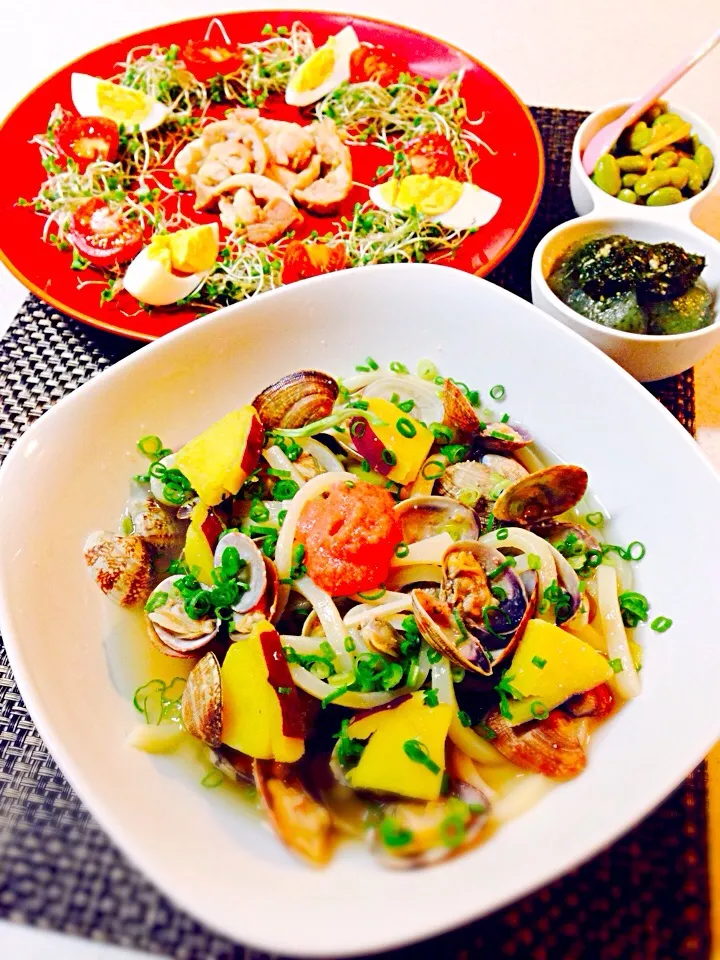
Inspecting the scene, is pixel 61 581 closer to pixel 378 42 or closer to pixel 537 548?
pixel 537 548

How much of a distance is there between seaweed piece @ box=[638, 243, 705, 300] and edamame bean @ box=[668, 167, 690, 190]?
369 millimetres

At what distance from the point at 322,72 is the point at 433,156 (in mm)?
682

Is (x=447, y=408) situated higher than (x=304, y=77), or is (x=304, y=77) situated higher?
(x=304, y=77)

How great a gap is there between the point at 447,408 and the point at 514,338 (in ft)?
0.83

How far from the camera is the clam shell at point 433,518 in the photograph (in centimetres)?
160

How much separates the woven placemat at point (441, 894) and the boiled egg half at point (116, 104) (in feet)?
7.43

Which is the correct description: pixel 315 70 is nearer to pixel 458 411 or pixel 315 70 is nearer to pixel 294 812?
pixel 458 411

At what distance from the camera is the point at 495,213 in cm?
256

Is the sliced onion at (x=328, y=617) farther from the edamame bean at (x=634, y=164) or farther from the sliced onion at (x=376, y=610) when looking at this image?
the edamame bean at (x=634, y=164)

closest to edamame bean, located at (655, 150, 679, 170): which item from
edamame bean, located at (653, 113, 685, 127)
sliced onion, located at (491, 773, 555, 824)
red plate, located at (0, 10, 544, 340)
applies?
edamame bean, located at (653, 113, 685, 127)

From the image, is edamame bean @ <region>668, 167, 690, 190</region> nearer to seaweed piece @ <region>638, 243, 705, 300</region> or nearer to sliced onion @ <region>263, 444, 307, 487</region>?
seaweed piece @ <region>638, 243, 705, 300</region>

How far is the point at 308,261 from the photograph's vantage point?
2.44 metres

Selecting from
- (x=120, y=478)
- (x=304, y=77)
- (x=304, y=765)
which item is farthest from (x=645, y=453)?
(x=304, y=77)

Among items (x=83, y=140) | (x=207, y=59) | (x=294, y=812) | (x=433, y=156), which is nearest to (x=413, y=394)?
(x=294, y=812)
